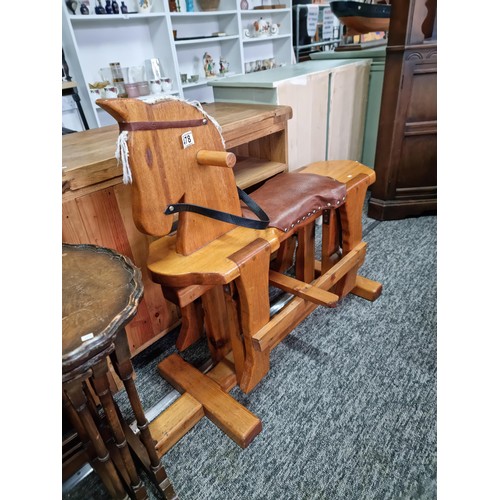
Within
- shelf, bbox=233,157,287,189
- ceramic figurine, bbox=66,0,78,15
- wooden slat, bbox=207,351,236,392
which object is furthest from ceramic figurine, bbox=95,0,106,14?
wooden slat, bbox=207,351,236,392

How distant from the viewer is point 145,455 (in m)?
0.95

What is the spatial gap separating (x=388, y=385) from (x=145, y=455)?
0.86 m

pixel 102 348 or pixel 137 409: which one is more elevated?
pixel 102 348

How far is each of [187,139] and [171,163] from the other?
0.26ft

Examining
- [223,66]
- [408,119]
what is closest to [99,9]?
[223,66]

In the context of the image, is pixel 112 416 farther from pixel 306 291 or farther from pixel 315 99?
pixel 315 99

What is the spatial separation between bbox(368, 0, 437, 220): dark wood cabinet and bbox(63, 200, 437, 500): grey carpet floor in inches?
33.3

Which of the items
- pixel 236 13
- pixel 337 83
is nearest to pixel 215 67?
pixel 236 13

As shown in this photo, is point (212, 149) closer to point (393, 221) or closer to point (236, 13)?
point (393, 221)

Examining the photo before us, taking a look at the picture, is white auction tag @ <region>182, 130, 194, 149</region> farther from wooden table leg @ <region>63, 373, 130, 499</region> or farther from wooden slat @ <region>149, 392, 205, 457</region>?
wooden slat @ <region>149, 392, 205, 457</region>

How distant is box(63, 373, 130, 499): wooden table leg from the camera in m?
0.58

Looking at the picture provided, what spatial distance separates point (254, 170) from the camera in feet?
5.16

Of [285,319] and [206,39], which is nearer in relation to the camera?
[285,319]

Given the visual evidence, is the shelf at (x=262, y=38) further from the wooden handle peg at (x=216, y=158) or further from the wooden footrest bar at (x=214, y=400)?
the wooden footrest bar at (x=214, y=400)
